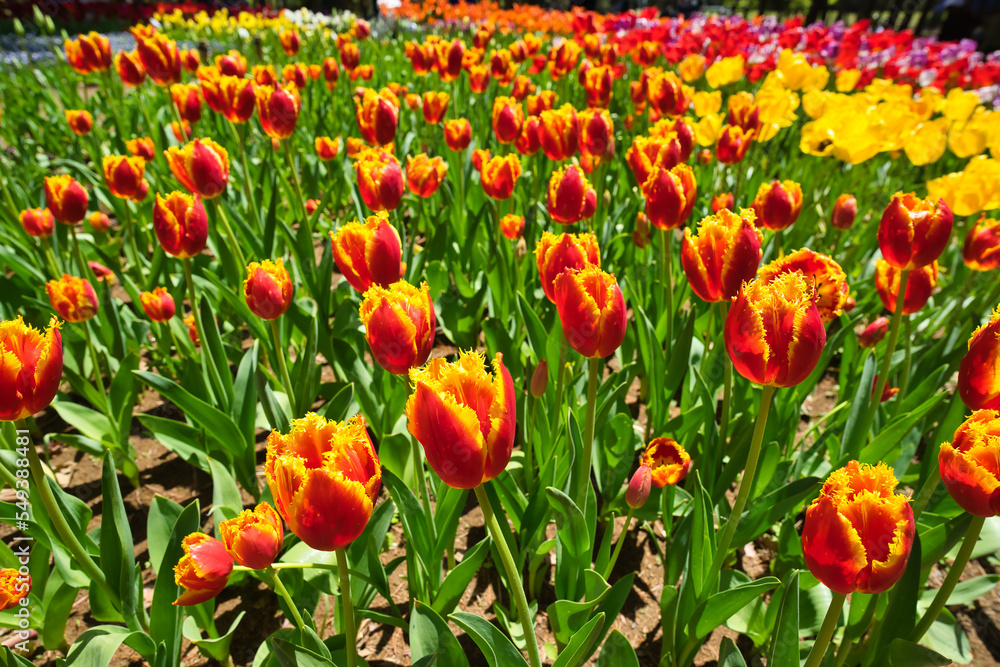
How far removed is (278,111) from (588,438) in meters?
1.89

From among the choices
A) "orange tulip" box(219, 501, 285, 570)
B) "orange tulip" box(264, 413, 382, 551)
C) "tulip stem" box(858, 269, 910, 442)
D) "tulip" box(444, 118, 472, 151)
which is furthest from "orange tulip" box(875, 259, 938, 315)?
"tulip" box(444, 118, 472, 151)

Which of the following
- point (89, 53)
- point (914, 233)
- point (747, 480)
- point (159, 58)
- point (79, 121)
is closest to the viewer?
point (747, 480)

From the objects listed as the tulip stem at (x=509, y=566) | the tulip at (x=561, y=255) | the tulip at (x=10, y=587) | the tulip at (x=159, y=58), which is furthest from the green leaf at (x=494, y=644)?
the tulip at (x=159, y=58)

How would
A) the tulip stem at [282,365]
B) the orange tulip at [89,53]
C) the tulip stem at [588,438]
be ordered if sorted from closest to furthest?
the tulip stem at [588,438]
the tulip stem at [282,365]
the orange tulip at [89,53]

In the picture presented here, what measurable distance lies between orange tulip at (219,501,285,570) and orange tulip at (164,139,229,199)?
1295mm

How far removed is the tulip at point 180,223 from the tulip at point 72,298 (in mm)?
392

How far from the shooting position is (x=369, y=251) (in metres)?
1.24

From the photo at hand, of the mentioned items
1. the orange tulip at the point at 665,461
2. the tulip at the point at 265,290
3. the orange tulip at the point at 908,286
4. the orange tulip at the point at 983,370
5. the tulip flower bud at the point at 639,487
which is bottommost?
the orange tulip at the point at 665,461

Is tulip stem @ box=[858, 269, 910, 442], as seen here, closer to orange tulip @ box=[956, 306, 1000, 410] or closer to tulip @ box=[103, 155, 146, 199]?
orange tulip @ box=[956, 306, 1000, 410]

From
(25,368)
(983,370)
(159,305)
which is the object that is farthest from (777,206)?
(159,305)

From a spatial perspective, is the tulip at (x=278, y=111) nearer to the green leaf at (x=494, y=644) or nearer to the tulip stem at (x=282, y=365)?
the tulip stem at (x=282, y=365)

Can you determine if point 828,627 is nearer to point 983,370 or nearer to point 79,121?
point 983,370

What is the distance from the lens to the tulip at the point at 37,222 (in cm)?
207

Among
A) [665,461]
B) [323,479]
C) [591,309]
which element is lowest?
[665,461]
